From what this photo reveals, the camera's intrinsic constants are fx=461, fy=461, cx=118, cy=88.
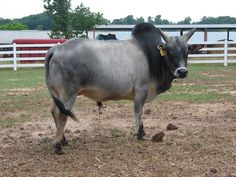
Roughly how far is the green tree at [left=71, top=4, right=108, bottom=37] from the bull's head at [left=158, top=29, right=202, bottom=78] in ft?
109

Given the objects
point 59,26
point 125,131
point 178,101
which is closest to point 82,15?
point 59,26

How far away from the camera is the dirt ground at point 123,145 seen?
20.2 ft

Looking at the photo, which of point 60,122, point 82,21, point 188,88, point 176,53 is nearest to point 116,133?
point 60,122

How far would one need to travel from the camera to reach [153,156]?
6805mm

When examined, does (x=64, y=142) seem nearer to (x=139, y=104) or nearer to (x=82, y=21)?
(x=139, y=104)

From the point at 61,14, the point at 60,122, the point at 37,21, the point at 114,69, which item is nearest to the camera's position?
the point at 60,122

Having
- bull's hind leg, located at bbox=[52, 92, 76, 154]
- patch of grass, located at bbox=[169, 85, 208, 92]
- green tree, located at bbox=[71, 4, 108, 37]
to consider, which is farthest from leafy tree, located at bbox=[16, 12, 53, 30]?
bull's hind leg, located at bbox=[52, 92, 76, 154]

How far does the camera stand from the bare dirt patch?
6184 mm

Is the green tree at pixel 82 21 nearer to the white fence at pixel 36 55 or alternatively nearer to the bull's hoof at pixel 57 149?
the white fence at pixel 36 55

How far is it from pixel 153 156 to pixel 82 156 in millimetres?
1054

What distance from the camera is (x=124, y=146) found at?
742cm

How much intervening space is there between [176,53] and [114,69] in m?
1.06

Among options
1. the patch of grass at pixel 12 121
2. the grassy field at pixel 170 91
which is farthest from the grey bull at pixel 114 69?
the grassy field at pixel 170 91

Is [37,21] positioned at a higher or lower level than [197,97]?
higher
